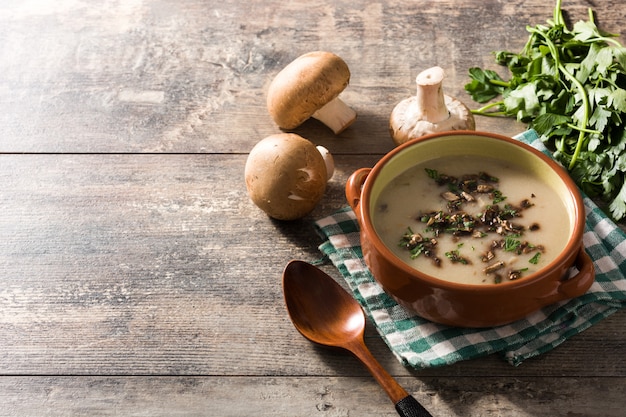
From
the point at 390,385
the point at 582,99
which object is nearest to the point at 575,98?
the point at 582,99

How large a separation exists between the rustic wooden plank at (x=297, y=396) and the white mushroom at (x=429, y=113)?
585mm

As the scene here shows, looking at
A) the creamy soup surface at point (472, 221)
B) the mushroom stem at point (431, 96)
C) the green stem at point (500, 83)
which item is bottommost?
the green stem at point (500, 83)

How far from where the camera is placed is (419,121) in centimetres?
169

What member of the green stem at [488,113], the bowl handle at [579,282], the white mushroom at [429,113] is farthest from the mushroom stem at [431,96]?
the bowl handle at [579,282]

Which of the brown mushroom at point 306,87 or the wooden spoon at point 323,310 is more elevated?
the brown mushroom at point 306,87

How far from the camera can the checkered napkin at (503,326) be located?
1353mm

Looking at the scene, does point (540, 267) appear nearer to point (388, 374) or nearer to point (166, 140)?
point (388, 374)

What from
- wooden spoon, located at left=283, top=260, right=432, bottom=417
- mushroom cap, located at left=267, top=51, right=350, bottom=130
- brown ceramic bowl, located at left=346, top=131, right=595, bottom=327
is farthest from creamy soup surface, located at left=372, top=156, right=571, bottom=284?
mushroom cap, located at left=267, top=51, right=350, bottom=130

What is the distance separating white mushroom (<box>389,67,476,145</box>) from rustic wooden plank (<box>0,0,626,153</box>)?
0.36ft

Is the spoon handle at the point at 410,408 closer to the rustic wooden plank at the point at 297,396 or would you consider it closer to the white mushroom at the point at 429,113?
the rustic wooden plank at the point at 297,396

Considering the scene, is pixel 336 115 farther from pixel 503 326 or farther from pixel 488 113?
pixel 503 326

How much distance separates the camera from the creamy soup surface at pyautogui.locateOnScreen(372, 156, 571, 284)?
1.36 m

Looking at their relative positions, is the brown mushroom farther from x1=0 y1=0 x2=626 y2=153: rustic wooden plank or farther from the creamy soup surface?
the creamy soup surface

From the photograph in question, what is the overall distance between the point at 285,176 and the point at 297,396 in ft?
1.45
